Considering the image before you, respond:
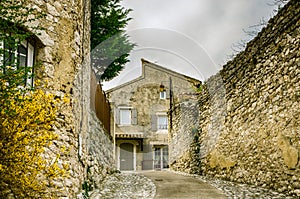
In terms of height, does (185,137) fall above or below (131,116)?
below

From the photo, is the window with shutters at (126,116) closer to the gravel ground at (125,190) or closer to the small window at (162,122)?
the small window at (162,122)

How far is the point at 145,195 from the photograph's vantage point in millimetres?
7117

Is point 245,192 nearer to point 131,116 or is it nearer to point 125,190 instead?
point 125,190

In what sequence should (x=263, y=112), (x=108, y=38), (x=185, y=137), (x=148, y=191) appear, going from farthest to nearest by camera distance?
1. (x=185, y=137)
2. (x=108, y=38)
3. (x=148, y=191)
4. (x=263, y=112)

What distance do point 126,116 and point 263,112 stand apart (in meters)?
15.5

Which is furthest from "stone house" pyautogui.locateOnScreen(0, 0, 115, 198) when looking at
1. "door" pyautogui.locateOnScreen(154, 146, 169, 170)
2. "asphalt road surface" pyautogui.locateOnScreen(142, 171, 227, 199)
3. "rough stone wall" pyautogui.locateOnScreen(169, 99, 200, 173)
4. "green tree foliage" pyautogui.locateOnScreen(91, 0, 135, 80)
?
"door" pyautogui.locateOnScreen(154, 146, 169, 170)

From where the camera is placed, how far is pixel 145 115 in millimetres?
22344

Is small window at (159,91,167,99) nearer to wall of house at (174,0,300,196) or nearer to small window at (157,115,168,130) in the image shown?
small window at (157,115,168,130)

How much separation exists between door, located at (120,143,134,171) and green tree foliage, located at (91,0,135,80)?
30.7 ft

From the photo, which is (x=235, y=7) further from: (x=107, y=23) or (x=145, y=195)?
(x=145, y=195)

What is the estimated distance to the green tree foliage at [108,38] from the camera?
39.3ft

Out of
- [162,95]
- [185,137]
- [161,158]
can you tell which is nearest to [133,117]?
[162,95]

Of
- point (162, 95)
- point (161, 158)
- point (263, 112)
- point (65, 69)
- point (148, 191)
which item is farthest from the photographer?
point (162, 95)

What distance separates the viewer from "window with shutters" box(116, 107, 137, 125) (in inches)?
870
